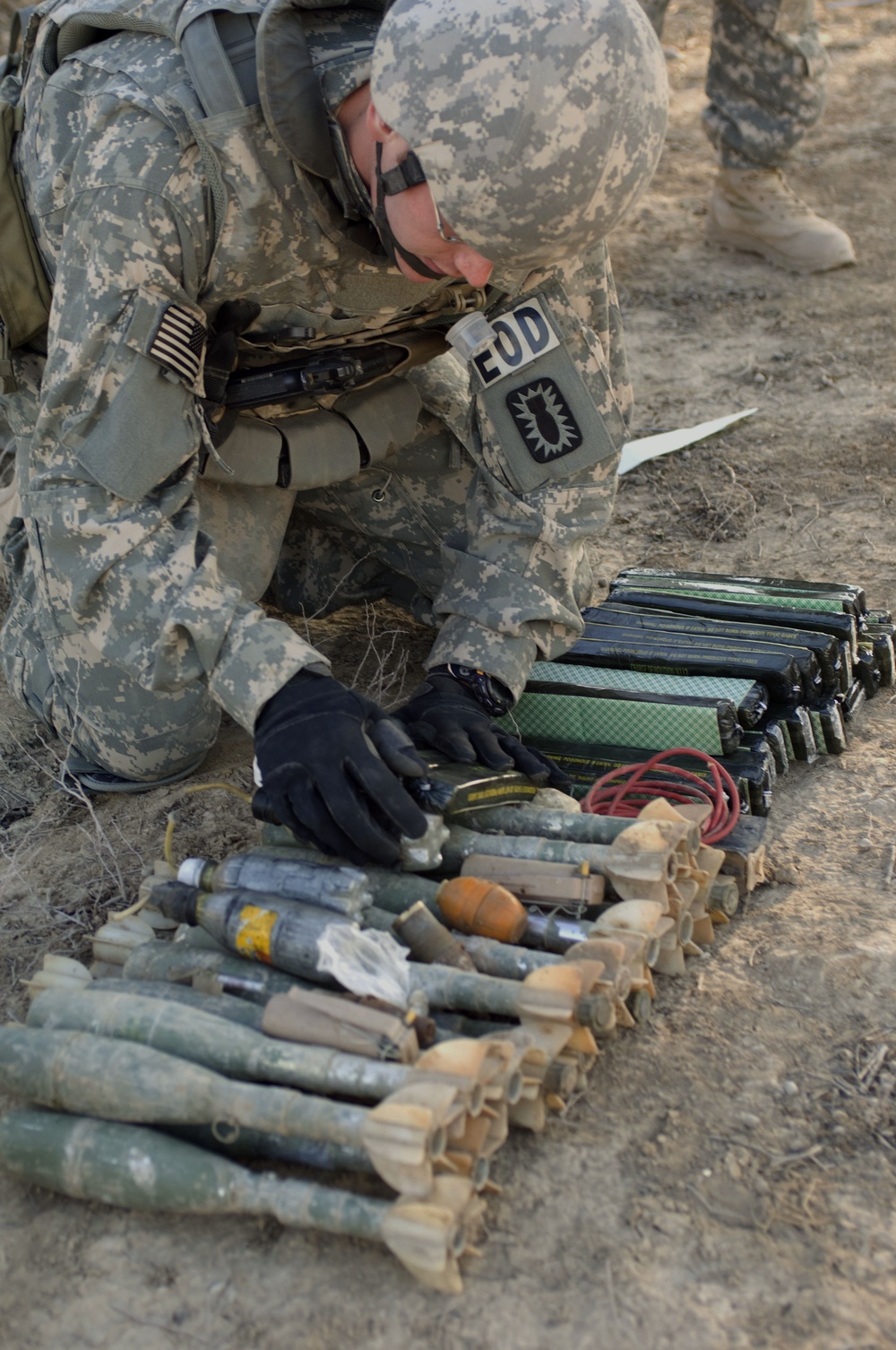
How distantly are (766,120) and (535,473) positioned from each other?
432 centimetres

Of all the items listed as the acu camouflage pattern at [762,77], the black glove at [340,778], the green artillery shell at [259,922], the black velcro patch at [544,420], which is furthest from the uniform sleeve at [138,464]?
the acu camouflage pattern at [762,77]

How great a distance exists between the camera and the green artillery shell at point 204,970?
260 centimetres

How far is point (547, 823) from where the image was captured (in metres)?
3.01

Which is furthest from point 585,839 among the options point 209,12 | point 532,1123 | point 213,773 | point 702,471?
point 702,471

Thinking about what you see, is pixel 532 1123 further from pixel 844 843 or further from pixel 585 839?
pixel 844 843

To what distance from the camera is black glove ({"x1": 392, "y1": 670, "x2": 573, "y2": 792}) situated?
124 inches

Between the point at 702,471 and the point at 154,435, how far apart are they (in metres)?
3.03

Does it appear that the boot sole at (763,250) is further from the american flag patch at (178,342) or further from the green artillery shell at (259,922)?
the green artillery shell at (259,922)

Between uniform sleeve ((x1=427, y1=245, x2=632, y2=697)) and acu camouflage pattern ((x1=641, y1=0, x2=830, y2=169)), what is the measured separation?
12.6 ft

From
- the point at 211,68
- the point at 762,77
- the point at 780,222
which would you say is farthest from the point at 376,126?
the point at 780,222

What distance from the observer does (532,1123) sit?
94.3 inches

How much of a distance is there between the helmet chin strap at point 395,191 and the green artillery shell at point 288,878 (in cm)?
137

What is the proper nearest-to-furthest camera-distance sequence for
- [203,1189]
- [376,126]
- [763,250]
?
[203,1189] < [376,126] < [763,250]

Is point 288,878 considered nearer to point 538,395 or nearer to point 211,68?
point 538,395
